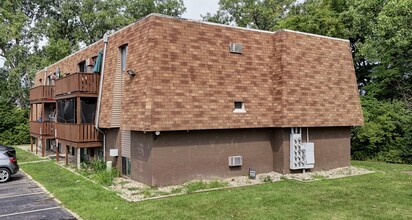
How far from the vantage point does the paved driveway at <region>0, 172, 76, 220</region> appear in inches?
375

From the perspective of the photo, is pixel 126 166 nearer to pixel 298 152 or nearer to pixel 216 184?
pixel 216 184

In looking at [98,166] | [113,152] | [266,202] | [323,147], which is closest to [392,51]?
[323,147]

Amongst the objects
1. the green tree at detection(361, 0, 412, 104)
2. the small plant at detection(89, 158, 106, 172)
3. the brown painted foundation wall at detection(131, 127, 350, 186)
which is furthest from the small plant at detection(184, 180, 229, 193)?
the green tree at detection(361, 0, 412, 104)

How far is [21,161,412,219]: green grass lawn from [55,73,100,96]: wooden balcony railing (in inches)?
186

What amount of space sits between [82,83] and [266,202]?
10.8 m

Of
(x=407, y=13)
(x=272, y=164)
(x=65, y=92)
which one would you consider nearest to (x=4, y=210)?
(x=65, y=92)

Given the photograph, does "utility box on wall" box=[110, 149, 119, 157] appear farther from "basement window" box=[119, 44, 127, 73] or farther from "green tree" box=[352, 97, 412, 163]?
"green tree" box=[352, 97, 412, 163]

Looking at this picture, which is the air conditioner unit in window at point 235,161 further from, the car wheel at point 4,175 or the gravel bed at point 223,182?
the car wheel at point 4,175

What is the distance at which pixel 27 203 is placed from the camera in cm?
1087

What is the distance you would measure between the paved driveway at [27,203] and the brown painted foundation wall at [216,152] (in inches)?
141

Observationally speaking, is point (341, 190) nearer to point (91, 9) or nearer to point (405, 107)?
point (405, 107)

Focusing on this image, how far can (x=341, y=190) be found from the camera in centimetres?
1214

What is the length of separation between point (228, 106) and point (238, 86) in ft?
3.42

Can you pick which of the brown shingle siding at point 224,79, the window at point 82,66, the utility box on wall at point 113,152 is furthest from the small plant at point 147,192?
the window at point 82,66
